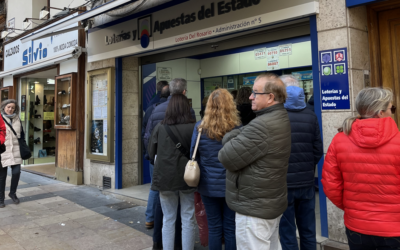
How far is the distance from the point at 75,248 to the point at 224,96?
274 centimetres

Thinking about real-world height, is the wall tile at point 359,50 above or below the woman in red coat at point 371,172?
above

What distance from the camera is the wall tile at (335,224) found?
3.65 metres

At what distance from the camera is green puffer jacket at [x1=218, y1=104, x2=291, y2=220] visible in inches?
85.8

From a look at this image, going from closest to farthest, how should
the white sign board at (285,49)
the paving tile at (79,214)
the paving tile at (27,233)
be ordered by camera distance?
the paving tile at (27,233) → the paving tile at (79,214) → the white sign board at (285,49)

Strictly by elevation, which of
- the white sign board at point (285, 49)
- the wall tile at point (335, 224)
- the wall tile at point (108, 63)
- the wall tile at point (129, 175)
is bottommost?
the wall tile at point (335, 224)

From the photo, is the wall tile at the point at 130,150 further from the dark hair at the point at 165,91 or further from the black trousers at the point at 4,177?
the dark hair at the point at 165,91

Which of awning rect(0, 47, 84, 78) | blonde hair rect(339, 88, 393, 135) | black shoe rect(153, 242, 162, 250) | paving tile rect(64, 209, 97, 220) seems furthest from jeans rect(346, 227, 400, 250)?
awning rect(0, 47, 84, 78)

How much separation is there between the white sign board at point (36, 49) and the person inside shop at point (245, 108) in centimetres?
518

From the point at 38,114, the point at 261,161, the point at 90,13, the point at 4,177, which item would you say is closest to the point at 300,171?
the point at 261,161

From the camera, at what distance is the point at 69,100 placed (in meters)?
8.02

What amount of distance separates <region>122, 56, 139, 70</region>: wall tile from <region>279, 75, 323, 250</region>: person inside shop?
4718mm

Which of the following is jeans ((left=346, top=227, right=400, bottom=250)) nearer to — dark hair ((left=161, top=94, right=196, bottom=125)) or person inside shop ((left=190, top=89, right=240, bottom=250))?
person inside shop ((left=190, top=89, right=240, bottom=250))

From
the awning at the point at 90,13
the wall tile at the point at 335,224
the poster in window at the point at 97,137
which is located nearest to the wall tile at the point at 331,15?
the wall tile at the point at 335,224

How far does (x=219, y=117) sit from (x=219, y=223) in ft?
3.27
